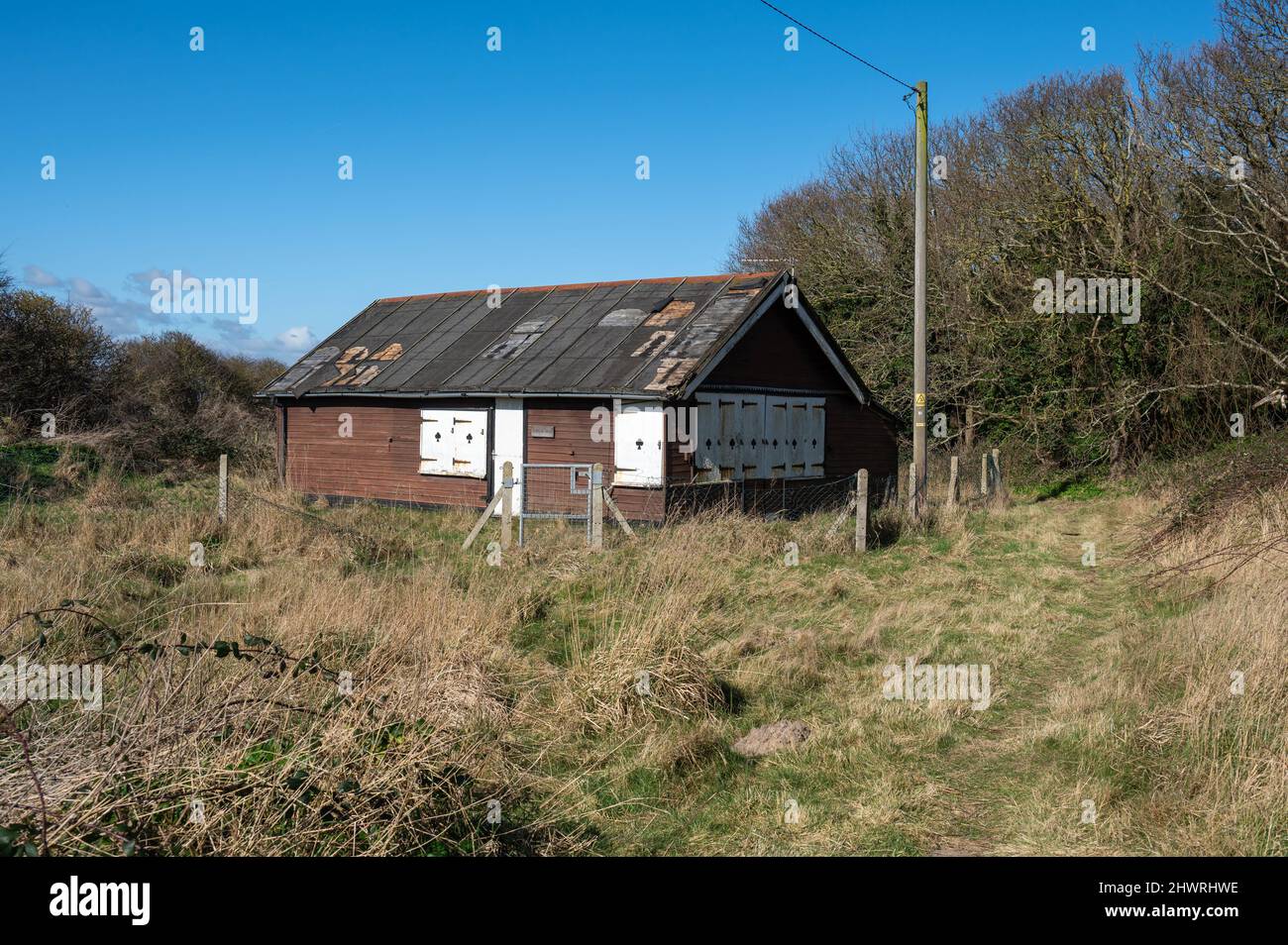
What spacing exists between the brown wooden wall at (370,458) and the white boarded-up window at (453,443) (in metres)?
0.17

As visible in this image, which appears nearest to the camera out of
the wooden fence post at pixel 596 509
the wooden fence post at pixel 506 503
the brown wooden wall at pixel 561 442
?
the wooden fence post at pixel 596 509

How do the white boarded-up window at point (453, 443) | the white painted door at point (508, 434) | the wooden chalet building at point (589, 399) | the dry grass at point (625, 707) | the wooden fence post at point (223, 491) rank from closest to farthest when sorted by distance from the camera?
the dry grass at point (625, 707), the wooden fence post at point (223, 491), the wooden chalet building at point (589, 399), the white painted door at point (508, 434), the white boarded-up window at point (453, 443)

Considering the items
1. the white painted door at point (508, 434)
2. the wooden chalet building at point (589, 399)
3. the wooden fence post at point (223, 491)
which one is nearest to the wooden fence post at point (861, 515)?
the wooden chalet building at point (589, 399)

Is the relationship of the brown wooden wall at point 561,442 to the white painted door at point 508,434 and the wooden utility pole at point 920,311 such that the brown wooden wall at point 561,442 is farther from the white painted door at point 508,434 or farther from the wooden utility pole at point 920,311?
the wooden utility pole at point 920,311

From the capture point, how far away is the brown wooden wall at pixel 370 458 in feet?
68.1

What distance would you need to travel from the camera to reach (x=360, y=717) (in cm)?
506

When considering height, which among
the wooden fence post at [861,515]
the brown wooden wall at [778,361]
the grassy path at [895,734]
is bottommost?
the grassy path at [895,734]

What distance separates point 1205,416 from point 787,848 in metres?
22.5

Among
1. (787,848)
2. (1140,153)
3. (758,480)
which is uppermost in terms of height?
(1140,153)

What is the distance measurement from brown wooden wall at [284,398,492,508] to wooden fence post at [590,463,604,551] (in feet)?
22.3

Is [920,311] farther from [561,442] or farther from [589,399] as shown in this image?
[561,442]
